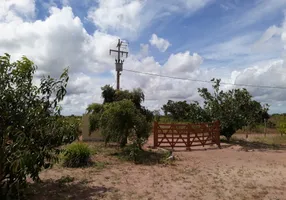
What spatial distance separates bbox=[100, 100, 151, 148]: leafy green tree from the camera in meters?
12.2

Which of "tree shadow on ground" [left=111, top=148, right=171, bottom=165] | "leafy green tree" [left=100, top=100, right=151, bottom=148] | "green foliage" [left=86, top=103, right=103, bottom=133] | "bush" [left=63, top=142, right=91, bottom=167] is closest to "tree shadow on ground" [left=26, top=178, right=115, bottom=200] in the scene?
"bush" [left=63, top=142, right=91, bottom=167]

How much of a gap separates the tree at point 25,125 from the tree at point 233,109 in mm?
13456

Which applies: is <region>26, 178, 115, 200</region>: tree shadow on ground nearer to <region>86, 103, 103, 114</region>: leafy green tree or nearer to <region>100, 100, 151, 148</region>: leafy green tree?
<region>100, 100, 151, 148</region>: leafy green tree

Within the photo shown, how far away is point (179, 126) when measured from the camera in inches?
603

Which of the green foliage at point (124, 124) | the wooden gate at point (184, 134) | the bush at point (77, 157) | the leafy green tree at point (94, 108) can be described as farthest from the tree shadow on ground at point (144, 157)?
the leafy green tree at point (94, 108)

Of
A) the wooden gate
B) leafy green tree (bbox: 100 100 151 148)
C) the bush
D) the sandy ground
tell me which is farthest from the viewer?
the wooden gate

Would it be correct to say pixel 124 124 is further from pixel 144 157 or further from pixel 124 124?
pixel 144 157

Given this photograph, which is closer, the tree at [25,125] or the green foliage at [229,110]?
the tree at [25,125]

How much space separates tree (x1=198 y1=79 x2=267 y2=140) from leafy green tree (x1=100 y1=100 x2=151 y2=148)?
710 cm

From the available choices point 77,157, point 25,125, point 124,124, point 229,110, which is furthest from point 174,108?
Answer: point 25,125

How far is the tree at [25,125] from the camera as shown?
4984 mm

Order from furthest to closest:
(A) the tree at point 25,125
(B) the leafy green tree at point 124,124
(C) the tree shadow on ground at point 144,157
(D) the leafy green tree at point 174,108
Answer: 1. (D) the leafy green tree at point 174,108
2. (B) the leafy green tree at point 124,124
3. (C) the tree shadow on ground at point 144,157
4. (A) the tree at point 25,125

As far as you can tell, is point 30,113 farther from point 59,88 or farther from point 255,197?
point 255,197

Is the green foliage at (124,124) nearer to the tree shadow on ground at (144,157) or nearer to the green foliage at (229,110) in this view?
the tree shadow on ground at (144,157)
